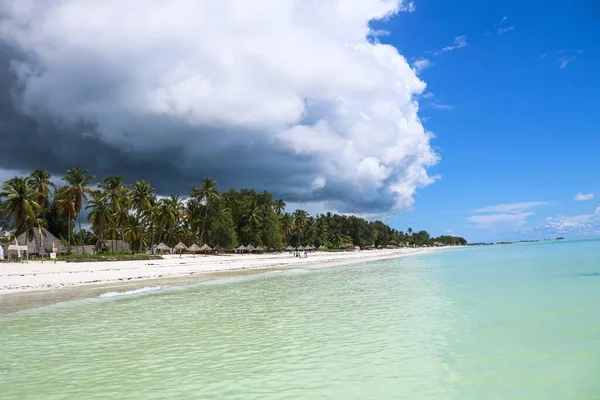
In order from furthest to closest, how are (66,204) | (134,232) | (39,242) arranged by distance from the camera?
(134,232)
(39,242)
(66,204)

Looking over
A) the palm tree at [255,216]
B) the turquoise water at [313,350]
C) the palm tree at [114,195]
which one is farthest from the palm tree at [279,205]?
the turquoise water at [313,350]

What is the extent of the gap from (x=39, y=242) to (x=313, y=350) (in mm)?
70078

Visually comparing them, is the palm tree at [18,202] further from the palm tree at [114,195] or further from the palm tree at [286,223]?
the palm tree at [286,223]

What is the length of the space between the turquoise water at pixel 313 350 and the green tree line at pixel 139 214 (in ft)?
171

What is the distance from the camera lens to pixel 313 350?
9.56m

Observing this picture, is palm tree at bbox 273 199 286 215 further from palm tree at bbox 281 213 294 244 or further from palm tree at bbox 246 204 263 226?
palm tree at bbox 246 204 263 226

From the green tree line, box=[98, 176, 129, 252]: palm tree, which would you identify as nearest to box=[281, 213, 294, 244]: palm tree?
the green tree line

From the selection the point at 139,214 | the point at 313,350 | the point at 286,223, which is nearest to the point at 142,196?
the point at 139,214

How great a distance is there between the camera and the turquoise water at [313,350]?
717 centimetres

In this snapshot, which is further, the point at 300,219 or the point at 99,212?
the point at 300,219

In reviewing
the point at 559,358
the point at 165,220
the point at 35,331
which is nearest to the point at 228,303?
the point at 35,331

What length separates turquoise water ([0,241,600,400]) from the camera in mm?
7172

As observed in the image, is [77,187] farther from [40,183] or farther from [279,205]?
[279,205]

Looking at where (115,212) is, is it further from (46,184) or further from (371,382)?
(371,382)
